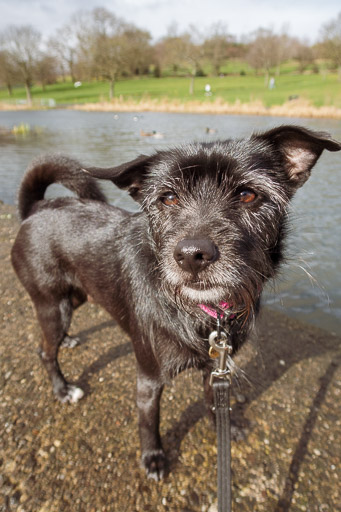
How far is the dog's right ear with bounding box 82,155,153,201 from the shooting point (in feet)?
7.23

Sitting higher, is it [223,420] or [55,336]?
[223,420]

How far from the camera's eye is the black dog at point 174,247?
6.44 feet

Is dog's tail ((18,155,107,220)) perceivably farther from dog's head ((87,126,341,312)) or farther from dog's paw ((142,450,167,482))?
dog's paw ((142,450,167,482))

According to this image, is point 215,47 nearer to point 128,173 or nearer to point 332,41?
point 332,41

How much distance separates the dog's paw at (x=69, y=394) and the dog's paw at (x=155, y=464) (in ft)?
3.22

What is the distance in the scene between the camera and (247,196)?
219cm

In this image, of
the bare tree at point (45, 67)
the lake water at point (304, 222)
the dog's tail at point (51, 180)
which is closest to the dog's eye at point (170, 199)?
the lake water at point (304, 222)

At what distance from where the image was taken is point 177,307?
2.33 m

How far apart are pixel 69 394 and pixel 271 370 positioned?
226 cm

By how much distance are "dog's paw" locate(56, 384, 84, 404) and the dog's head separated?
1.85 meters

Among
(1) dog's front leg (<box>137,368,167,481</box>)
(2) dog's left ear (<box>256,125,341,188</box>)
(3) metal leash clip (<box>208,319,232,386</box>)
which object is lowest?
→ (1) dog's front leg (<box>137,368,167,481</box>)

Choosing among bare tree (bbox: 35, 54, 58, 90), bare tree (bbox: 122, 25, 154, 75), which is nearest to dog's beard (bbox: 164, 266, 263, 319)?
bare tree (bbox: 35, 54, 58, 90)

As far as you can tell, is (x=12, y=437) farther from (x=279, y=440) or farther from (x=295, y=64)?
(x=295, y=64)

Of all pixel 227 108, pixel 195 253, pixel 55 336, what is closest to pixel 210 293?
pixel 195 253
